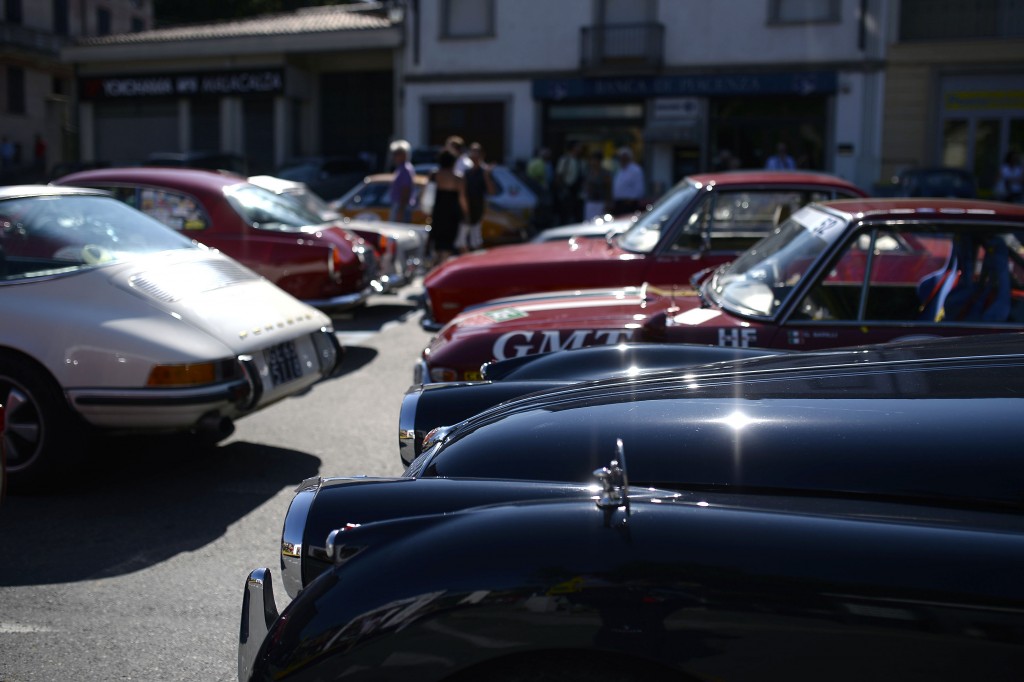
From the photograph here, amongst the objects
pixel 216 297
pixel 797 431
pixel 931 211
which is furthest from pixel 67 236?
pixel 797 431

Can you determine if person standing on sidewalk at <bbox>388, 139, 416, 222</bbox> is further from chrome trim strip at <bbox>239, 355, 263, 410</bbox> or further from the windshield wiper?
chrome trim strip at <bbox>239, 355, 263, 410</bbox>

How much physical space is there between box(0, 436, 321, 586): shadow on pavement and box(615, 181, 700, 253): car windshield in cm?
272

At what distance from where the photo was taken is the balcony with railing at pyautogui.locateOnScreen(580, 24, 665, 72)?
87.1 feet

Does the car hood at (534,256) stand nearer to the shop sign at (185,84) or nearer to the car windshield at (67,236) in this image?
the car windshield at (67,236)

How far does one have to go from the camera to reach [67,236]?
567cm

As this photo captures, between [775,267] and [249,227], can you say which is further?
[249,227]

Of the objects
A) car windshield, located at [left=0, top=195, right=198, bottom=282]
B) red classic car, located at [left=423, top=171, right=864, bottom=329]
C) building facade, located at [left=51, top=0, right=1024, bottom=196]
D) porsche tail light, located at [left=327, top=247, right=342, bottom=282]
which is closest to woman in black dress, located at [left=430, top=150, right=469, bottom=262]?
porsche tail light, located at [left=327, top=247, right=342, bottom=282]

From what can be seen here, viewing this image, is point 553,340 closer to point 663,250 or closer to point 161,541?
point 161,541

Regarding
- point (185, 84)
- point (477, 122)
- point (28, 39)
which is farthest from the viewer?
point (28, 39)

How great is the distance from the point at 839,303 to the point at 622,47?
76.2 feet

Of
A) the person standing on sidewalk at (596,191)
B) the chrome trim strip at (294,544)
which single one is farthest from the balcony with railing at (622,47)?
the chrome trim strip at (294,544)

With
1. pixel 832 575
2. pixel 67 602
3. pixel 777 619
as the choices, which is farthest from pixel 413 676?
pixel 67 602

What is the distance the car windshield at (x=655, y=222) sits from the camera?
7.09 metres

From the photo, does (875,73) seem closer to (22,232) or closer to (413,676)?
(22,232)
